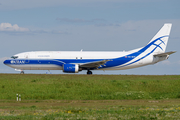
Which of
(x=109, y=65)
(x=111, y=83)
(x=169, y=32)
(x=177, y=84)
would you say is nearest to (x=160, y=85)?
(x=177, y=84)

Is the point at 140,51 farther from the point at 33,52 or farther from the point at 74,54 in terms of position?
the point at 33,52

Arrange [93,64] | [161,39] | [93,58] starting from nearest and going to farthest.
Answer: [93,64] < [93,58] < [161,39]

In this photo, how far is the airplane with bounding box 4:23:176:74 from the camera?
52469 mm

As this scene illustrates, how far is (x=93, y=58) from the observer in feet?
179

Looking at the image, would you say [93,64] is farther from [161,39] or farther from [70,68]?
[161,39]

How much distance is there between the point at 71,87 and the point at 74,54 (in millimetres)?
16751

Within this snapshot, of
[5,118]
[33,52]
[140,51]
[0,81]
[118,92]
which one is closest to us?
[5,118]

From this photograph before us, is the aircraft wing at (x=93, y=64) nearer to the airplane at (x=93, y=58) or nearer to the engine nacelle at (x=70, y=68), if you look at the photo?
the airplane at (x=93, y=58)

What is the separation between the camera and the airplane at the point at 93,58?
52.5 m

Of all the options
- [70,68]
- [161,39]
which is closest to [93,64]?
[70,68]

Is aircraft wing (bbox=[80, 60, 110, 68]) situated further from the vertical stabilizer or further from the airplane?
the vertical stabilizer

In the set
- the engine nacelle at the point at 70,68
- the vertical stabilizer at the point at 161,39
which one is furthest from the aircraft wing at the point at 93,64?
the vertical stabilizer at the point at 161,39

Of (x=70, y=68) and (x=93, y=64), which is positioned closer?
(x=70, y=68)

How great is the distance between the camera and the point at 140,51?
188 feet
